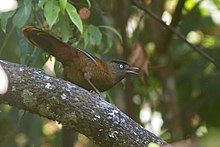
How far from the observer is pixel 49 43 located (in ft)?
11.1

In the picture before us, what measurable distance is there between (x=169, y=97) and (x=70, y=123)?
107 inches

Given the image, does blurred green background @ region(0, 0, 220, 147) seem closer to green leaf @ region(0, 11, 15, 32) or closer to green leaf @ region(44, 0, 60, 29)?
green leaf @ region(0, 11, 15, 32)

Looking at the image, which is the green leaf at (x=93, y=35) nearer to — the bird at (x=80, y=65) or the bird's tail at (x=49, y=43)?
the bird at (x=80, y=65)

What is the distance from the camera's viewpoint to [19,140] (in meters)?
6.19

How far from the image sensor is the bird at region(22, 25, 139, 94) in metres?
3.32

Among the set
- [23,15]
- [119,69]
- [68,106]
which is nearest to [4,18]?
[23,15]

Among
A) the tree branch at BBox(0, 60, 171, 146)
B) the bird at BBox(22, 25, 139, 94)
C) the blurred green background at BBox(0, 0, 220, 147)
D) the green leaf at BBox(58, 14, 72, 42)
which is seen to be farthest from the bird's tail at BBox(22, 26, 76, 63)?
the blurred green background at BBox(0, 0, 220, 147)

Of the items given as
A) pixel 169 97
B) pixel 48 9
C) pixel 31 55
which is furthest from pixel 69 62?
pixel 169 97

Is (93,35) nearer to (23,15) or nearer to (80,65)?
(80,65)

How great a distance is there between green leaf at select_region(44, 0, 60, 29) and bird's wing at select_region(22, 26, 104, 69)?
3.5 inches

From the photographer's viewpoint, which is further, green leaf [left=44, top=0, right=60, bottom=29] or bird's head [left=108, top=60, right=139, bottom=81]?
bird's head [left=108, top=60, right=139, bottom=81]

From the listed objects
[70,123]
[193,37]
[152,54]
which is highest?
[193,37]

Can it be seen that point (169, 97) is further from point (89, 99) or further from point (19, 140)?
point (89, 99)

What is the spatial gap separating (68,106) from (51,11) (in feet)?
1.95
